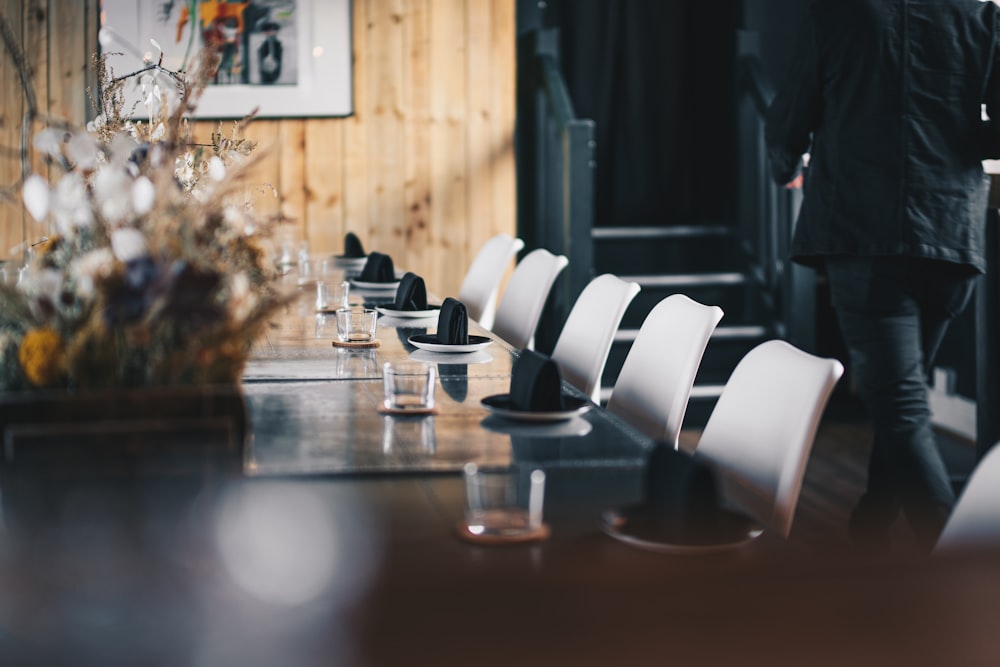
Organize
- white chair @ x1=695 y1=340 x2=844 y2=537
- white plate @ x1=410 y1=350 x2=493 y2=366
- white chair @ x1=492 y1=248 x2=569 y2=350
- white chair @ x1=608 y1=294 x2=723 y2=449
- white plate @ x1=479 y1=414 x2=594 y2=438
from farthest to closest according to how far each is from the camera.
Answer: white chair @ x1=492 y1=248 x2=569 y2=350 → white plate @ x1=410 y1=350 x2=493 y2=366 → white chair @ x1=608 y1=294 x2=723 y2=449 → white plate @ x1=479 y1=414 x2=594 y2=438 → white chair @ x1=695 y1=340 x2=844 y2=537

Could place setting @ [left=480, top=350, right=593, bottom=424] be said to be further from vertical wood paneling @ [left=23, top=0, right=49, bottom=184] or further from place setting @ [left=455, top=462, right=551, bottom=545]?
vertical wood paneling @ [left=23, top=0, right=49, bottom=184]

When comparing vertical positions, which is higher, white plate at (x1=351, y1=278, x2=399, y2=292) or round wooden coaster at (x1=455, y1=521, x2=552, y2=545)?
white plate at (x1=351, y1=278, x2=399, y2=292)

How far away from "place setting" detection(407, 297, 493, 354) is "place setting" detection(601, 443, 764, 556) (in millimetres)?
1349

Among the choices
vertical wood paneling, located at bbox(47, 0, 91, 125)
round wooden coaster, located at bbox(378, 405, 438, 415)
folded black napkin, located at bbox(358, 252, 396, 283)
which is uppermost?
vertical wood paneling, located at bbox(47, 0, 91, 125)

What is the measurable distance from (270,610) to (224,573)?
121mm

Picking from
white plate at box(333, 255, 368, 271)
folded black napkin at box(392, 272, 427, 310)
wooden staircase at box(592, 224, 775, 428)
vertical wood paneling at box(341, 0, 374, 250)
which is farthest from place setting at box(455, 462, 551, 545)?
vertical wood paneling at box(341, 0, 374, 250)

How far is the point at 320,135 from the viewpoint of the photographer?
637 centimetres

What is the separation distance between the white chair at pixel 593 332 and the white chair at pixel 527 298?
35 cm

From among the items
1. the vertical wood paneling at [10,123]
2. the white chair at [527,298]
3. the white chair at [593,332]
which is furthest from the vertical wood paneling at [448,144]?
the white chair at [593,332]

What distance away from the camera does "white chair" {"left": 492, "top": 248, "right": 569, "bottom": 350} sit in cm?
365

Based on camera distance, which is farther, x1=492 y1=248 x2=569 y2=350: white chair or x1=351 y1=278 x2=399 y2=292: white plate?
x1=351 y1=278 x2=399 y2=292: white plate

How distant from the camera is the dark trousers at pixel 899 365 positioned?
3.12 m

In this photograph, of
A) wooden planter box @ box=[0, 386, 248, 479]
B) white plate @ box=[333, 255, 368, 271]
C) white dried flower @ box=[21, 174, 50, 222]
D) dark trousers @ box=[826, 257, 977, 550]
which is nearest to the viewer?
wooden planter box @ box=[0, 386, 248, 479]

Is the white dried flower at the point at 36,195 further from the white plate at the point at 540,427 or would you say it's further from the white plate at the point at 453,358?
the white plate at the point at 453,358
